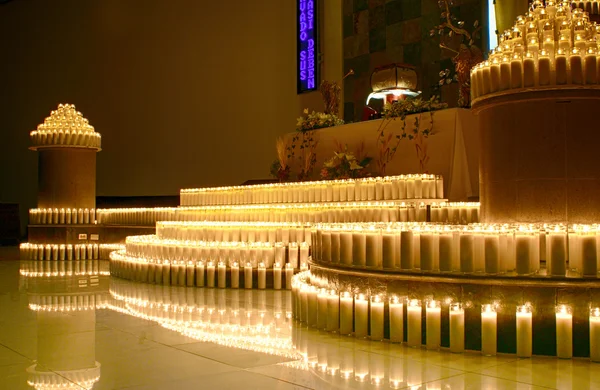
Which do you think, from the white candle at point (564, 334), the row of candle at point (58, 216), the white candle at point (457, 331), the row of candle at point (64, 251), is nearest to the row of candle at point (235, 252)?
the white candle at point (457, 331)

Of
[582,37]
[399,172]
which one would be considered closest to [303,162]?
[399,172]

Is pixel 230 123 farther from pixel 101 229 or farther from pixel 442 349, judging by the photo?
pixel 442 349

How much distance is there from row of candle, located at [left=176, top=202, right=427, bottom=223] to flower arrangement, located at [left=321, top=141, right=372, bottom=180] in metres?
0.61

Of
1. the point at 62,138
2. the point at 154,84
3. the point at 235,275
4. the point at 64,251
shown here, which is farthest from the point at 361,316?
the point at 154,84

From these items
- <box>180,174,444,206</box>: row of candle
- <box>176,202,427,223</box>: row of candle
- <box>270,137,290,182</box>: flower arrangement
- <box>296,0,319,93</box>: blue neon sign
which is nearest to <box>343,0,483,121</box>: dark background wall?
<box>296,0,319,93</box>: blue neon sign

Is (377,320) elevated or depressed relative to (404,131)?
depressed

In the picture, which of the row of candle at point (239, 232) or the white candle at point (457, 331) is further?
the row of candle at point (239, 232)

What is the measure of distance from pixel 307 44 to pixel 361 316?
982cm

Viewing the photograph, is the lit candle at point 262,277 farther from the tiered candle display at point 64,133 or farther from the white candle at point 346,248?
the tiered candle display at point 64,133

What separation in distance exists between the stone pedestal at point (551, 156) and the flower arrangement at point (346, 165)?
138 inches

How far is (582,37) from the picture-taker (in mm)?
4211

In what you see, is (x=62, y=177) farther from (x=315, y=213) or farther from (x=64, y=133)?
(x=315, y=213)

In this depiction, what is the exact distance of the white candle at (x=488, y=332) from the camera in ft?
11.5

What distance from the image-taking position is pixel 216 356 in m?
3.59
